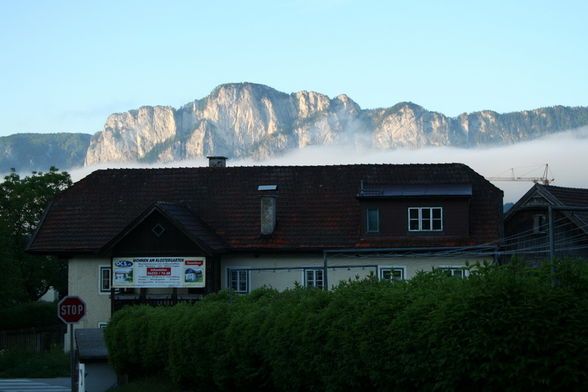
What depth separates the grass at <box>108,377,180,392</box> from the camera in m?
25.1

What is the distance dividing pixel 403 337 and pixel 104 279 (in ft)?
104

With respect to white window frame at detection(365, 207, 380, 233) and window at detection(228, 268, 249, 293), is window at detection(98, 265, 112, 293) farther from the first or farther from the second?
white window frame at detection(365, 207, 380, 233)

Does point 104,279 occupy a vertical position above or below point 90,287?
above

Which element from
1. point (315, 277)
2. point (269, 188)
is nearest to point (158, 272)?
point (315, 277)

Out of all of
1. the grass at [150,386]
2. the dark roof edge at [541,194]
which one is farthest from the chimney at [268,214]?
the grass at [150,386]

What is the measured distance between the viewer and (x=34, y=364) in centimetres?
4528

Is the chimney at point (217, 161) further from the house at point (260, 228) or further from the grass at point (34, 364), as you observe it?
the grass at point (34, 364)

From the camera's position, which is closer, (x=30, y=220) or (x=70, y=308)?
(x=70, y=308)

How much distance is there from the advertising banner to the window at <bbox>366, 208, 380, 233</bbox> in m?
7.28

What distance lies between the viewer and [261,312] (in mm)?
20906

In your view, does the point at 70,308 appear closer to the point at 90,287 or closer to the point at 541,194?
the point at 90,287

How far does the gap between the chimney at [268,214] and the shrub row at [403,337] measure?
2012 centimetres

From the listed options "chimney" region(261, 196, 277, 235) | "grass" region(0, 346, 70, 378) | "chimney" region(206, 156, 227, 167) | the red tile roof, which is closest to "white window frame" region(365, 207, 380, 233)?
the red tile roof

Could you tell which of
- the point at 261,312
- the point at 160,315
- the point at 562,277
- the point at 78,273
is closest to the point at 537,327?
the point at 562,277
